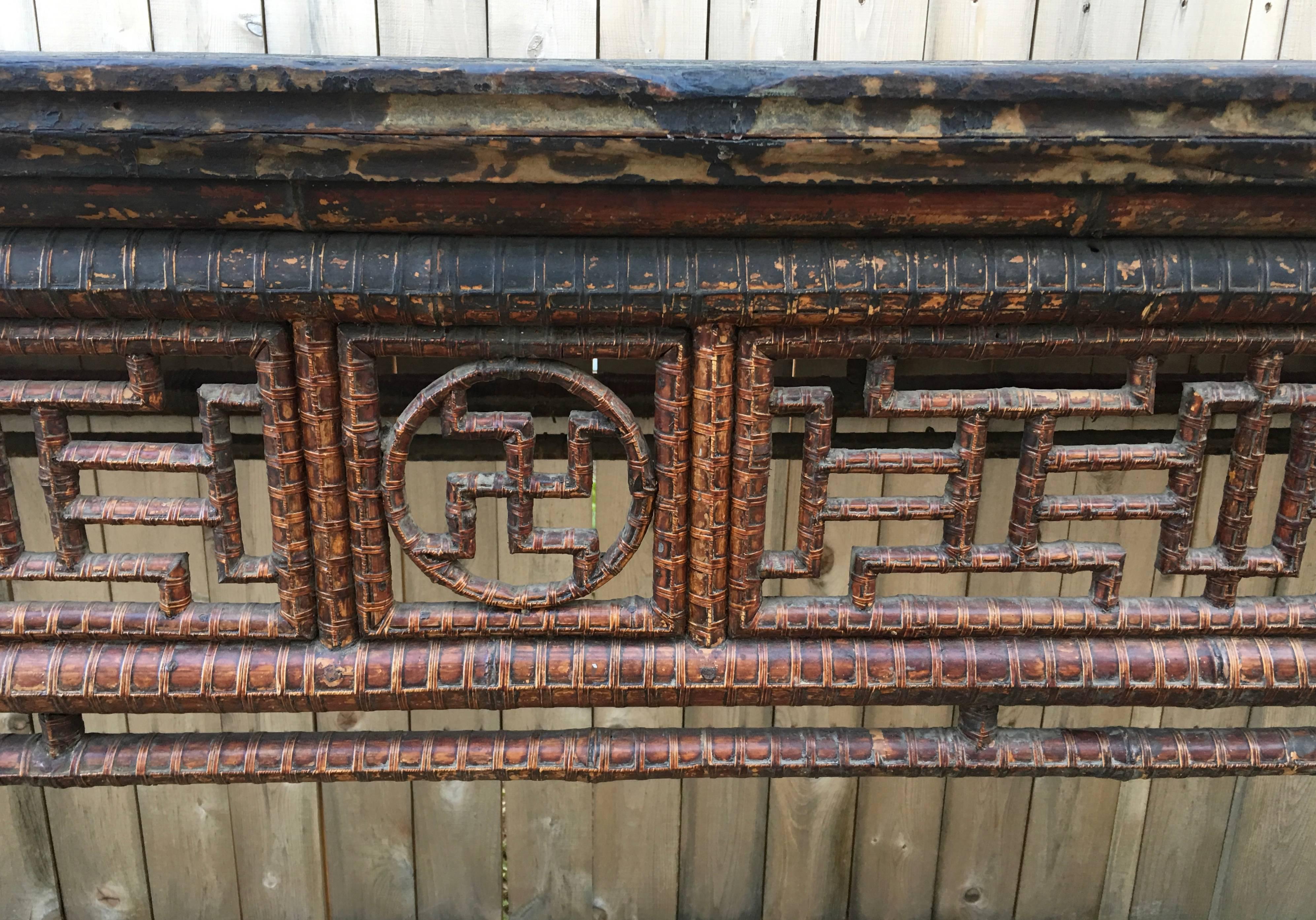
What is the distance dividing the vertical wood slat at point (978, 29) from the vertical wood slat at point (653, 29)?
0.25 metres

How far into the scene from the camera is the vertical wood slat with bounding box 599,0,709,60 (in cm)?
91

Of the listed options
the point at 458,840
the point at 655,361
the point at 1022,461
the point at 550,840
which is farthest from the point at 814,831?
the point at 655,361

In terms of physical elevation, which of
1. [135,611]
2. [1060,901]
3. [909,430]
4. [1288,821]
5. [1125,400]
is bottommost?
[1060,901]

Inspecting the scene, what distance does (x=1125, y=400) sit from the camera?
75cm

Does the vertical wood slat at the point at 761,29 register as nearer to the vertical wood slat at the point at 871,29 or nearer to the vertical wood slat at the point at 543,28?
the vertical wood slat at the point at 871,29

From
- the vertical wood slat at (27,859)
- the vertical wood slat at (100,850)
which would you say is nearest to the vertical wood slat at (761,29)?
the vertical wood slat at (100,850)

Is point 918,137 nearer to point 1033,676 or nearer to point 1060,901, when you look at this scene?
point 1033,676

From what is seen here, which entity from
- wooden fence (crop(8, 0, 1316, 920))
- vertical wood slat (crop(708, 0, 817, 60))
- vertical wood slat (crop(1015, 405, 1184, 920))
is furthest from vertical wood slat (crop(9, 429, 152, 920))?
vertical wood slat (crop(1015, 405, 1184, 920))

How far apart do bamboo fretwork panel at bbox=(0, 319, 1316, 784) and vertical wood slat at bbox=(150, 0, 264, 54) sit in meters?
0.39

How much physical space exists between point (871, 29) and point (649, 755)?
31.9 inches

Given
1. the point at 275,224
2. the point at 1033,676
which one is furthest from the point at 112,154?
the point at 1033,676

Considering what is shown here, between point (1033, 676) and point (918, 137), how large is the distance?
510mm

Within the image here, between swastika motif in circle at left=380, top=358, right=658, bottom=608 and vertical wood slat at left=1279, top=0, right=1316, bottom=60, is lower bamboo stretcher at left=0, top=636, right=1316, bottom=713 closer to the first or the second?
swastika motif in circle at left=380, top=358, right=658, bottom=608

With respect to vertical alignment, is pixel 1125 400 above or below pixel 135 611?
above
